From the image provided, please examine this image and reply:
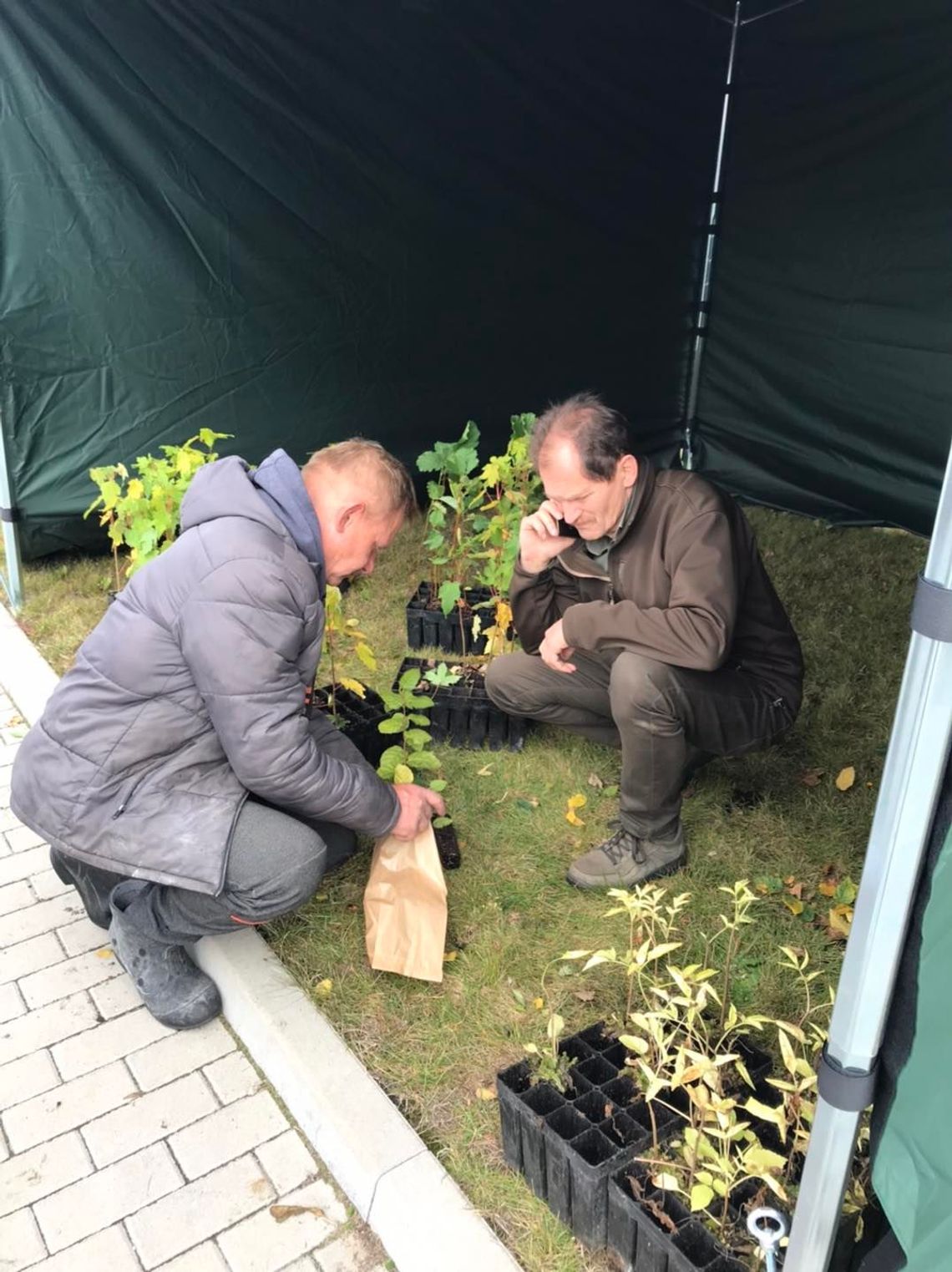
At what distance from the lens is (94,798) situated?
7.18 ft

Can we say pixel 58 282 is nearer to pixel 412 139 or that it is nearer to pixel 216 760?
pixel 412 139

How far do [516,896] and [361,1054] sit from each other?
27.2 inches

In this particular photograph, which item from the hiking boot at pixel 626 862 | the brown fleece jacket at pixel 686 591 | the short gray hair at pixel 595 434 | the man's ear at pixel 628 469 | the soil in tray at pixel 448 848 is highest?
the short gray hair at pixel 595 434

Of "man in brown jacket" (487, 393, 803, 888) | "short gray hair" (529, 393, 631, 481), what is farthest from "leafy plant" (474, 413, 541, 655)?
"short gray hair" (529, 393, 631, 481)

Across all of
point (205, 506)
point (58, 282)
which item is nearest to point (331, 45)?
point (58, 282)

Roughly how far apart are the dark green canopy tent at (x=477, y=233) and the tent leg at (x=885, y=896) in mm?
4542

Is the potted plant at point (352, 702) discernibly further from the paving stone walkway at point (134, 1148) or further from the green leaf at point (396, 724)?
the paving stone walkway at point (134, 1148)

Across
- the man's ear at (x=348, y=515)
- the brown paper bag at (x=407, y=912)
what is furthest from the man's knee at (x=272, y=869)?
the man's ear at (x=348, y=515)

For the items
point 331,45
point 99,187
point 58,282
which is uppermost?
point 331,45

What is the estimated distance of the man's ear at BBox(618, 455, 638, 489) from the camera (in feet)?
8.82

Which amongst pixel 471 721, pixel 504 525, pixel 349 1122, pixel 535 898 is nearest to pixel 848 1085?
pixel 349 1122

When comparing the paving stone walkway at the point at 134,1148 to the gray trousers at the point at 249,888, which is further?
the gray trousers at the point at 249,888

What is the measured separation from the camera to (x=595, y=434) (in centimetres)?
264

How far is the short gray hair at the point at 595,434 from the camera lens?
104 inches
